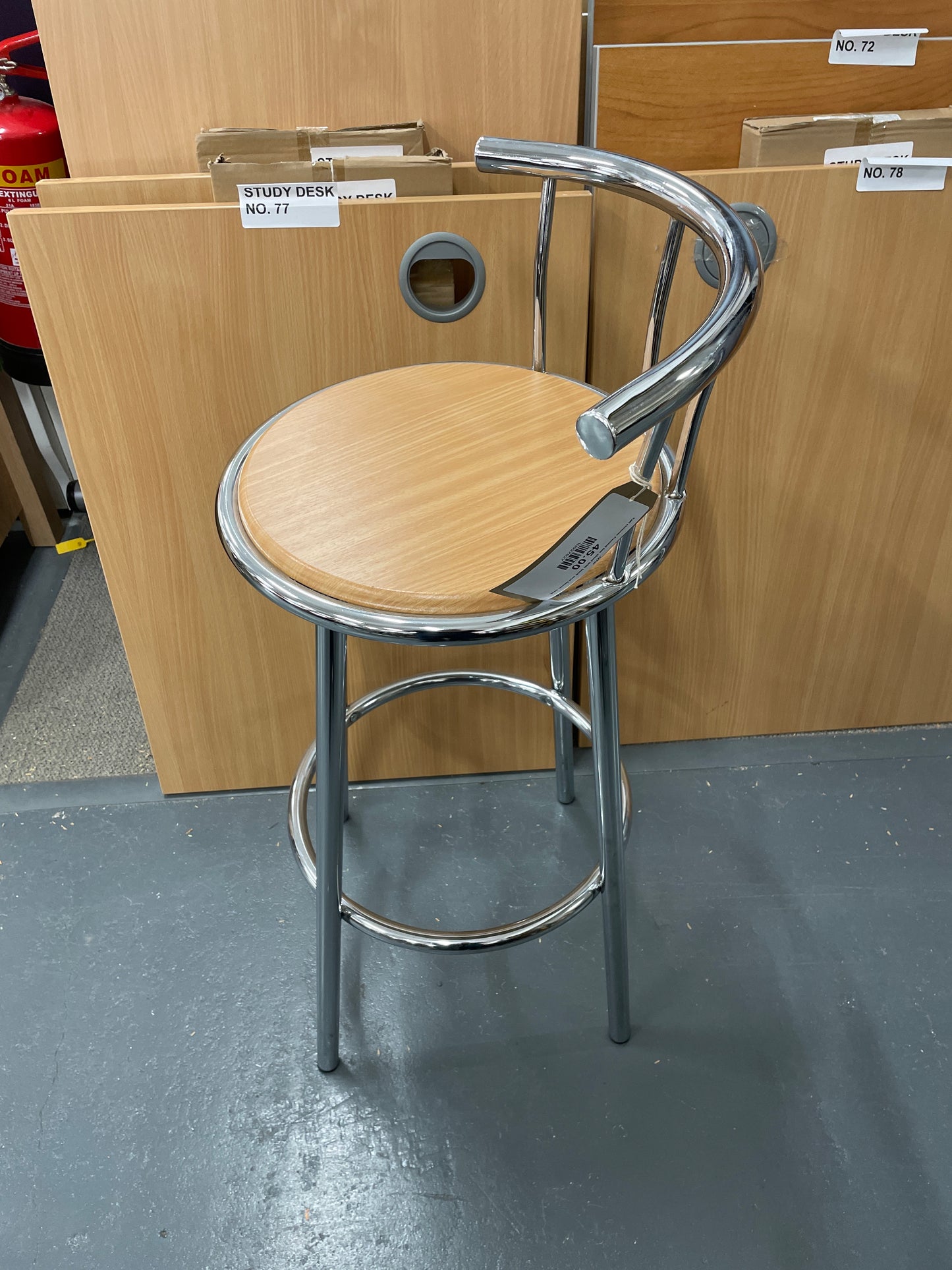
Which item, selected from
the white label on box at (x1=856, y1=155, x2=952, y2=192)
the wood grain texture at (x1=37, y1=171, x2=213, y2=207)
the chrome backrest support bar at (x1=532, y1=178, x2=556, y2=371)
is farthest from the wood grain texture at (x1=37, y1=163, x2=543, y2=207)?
the white label on box at (x1=856, y1=155, x2=952, y2=192)

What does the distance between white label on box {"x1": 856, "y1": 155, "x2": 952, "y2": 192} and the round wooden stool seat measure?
427 mm

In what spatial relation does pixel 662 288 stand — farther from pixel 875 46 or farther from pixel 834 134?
pixel 875 46

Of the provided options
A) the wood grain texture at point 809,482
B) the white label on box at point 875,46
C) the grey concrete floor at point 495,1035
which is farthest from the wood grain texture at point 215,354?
the white label on box at point 875,46

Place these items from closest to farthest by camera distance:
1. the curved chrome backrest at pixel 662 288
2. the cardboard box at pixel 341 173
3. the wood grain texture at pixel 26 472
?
the curved chrome backrest at pixel 662 288 → the cardboard box at pixel 341 173 → the wood grain texture at pixel 26 472

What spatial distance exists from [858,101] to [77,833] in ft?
4.58

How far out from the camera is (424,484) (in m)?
0.78

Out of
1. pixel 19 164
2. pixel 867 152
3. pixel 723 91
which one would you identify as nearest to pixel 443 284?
pixel 723 91

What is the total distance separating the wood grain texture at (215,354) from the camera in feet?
3.34

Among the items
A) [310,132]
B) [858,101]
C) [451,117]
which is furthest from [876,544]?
[310,132]

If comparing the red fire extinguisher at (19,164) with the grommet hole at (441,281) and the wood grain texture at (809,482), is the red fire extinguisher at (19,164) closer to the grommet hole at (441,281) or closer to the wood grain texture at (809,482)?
the grommet hole at (441,281)

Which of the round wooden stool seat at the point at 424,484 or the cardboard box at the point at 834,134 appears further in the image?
the cardboard box at the point at 834,134

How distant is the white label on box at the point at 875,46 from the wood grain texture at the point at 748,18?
1cm

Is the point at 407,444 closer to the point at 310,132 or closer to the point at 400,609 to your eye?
the point at 400,609

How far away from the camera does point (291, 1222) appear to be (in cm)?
103
